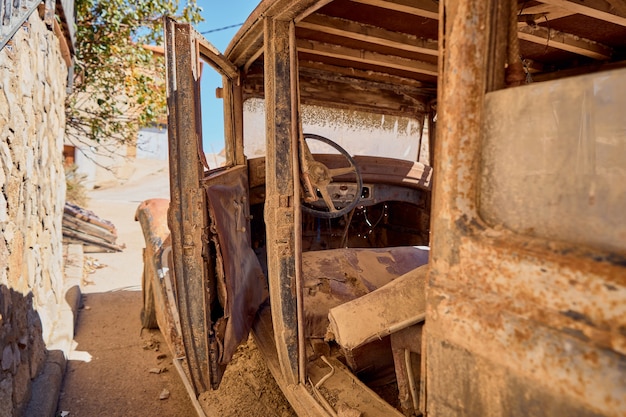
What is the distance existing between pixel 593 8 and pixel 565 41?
55cm

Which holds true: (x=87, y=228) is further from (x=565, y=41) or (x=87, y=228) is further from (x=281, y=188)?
(x=565, y=41)

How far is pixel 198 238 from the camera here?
2.24 metres

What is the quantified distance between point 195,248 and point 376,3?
162 centimetres

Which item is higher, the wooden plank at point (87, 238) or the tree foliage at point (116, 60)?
the tree foliage at point (116, 60)

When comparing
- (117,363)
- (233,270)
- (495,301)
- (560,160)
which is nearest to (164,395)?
(117,363)

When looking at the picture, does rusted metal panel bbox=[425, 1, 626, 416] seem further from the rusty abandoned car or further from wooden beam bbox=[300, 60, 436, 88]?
wooden beam bbox=[300, 60, 436, 88]

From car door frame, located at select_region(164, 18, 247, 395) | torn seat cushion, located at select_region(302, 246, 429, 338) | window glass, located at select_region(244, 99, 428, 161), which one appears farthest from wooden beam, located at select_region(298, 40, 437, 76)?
torn seat cushion, located at select_region(302, 246, 429, 338)

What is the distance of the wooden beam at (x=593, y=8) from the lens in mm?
1987

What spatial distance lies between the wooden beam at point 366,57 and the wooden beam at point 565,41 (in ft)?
2.60

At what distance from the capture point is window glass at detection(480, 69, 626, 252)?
795mm

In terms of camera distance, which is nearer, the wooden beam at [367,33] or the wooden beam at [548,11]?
the wooden beam at [548,11]

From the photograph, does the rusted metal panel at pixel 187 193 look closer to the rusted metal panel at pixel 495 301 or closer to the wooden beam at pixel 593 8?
the rusted metal panel at pixel 495 301

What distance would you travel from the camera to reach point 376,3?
213 cm

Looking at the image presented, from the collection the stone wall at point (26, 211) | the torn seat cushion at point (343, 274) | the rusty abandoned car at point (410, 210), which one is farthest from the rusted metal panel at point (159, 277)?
the torn seat cushion at point (343, 274)
